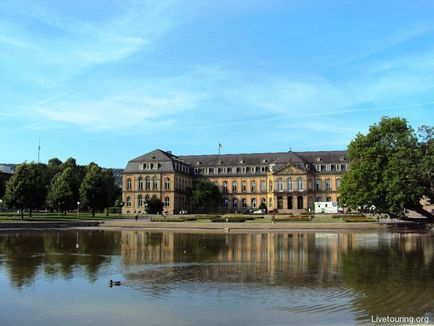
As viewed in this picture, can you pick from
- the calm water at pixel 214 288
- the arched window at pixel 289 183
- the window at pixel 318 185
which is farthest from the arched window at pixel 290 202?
the calm water at pixel 214 288

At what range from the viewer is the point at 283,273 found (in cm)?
1916

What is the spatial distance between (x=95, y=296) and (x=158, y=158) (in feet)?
338

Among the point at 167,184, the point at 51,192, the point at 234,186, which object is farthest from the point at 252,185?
the point at 51,192

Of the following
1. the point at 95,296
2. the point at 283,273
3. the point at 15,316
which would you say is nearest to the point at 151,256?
the point at 283,273

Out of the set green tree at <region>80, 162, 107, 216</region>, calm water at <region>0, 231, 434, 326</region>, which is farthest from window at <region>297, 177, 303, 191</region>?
calm water at <region>0, 231, 434, 326</region>

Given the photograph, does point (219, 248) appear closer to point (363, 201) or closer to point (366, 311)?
point (366, 311)

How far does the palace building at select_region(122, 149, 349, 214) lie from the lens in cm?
11550

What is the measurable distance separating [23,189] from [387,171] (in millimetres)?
52362

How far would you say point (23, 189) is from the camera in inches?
2795

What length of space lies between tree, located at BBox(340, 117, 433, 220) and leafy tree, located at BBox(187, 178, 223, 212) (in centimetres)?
5436

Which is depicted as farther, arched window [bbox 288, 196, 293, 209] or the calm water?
Answer: arched window [bbox 288, 196, 293, 209]

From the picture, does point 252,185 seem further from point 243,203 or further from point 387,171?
point 387,171

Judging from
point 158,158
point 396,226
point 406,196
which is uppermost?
point 158,158

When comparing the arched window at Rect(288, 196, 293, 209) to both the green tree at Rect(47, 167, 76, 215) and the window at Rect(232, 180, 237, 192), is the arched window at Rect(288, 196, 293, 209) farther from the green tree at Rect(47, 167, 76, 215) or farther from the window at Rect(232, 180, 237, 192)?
the green tree at Rect(47, 167, 76, 215)
